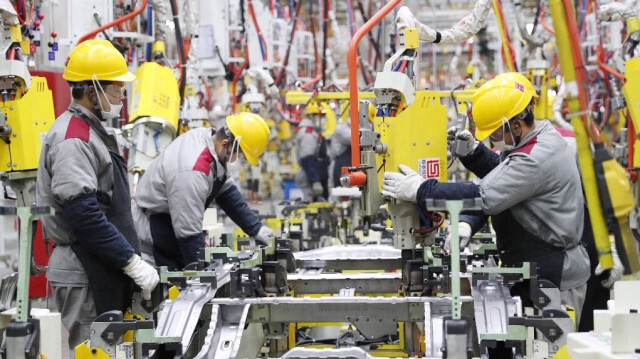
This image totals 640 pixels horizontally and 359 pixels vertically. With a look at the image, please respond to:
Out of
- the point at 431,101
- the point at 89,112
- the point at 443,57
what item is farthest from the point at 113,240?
the point at 443,57

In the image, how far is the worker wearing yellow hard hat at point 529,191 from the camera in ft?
12.9

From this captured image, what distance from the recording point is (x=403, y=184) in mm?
3729

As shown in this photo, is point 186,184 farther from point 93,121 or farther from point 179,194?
point 93,121

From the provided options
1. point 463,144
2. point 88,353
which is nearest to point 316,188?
point 463,144

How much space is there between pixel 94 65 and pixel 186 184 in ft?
3.58

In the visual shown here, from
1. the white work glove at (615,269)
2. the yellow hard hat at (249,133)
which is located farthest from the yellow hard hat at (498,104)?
the yellow hard hat at (249,133)

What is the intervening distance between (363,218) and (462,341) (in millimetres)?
6099

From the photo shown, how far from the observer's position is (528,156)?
13.0ft

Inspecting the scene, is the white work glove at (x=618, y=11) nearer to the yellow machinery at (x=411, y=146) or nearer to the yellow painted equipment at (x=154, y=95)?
the yellow machinery at (x=411, y=146)

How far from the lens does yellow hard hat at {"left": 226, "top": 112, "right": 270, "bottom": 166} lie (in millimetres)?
5316

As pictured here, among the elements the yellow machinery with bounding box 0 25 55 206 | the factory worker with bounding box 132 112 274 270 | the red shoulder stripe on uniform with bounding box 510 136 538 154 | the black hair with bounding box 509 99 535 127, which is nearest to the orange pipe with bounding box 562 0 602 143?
the red shoulder stripe on uniform with bounding box 510 136 538 154

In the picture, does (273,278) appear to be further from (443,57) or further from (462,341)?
(443,57)

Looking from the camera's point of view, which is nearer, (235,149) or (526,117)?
(526,117)

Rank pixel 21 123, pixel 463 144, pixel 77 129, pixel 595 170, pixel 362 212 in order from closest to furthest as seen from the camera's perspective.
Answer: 1. pixel 595 170
2. pixel 77 129
3. pixel 463 144
4. pixel 362 212
5. pixel 21 123
